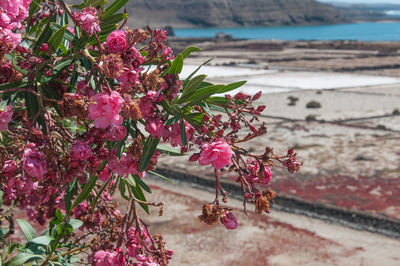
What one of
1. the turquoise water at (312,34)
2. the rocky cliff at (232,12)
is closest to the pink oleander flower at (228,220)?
the turquoise water at (312,34)

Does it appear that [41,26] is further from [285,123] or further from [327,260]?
[285,123]

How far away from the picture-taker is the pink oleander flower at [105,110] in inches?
51.3

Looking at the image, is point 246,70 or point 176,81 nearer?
point 176,81

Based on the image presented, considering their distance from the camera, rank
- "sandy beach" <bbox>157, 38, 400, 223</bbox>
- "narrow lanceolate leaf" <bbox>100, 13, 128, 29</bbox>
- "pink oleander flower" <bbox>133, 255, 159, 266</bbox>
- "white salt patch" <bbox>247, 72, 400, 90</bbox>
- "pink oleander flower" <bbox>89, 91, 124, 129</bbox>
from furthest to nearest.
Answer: "white salt patch" <bbox>247, 72, 400, 90</bbox> → "sandy beach" <bbox>157, 38, 400, 223</bbox> → "narrow lanceolate leaf" <bbox>100, 13, 128, 29</bbox> → "pink oleander flower" <bbox>133, 255, 159, 266</bbox> → "pink oleander flower" <bbox>89, 91, 124, 129</bbox>

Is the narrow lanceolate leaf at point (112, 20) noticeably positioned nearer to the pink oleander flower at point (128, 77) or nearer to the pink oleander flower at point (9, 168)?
the pink oleander flower at point (128, 77)

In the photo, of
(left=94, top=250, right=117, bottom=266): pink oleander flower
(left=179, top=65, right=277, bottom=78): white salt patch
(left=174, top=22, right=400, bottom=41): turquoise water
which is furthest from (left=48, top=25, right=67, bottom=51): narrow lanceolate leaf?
(left=174, top=22, right=400, bottom=41): turquoise water

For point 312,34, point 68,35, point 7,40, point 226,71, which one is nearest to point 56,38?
point 68,35

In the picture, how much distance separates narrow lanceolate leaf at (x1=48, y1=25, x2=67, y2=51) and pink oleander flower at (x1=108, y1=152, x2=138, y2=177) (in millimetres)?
383

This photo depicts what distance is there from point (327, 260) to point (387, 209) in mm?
1489

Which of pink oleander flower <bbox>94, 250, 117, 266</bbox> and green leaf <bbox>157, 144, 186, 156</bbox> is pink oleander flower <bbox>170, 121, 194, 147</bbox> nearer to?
green leaf <bbox>157, 144, 186, 156</bbox>

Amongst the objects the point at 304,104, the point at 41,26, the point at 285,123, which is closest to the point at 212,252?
the point at 41,26

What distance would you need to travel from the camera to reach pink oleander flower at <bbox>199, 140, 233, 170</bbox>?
1335 millimetres

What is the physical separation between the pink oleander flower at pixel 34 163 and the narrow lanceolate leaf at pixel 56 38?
A: 368 millimetres

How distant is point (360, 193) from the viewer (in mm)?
6281
